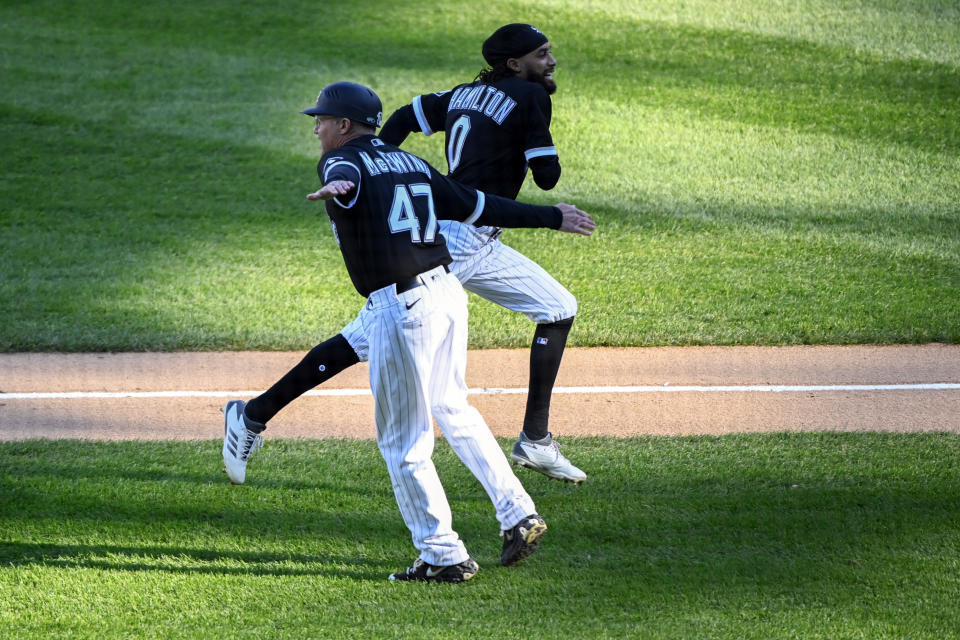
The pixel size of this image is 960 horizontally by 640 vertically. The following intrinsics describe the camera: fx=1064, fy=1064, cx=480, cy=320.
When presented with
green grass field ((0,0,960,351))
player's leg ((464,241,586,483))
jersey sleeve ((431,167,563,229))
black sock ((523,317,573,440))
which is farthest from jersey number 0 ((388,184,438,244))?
green grass field ((0,0,960,351))

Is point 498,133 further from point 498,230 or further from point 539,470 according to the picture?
point 539,470

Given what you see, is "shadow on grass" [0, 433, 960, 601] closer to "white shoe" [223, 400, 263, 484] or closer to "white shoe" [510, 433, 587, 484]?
"white shoe" [510, 433, 587, 484]

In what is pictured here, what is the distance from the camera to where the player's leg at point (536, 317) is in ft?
17.6

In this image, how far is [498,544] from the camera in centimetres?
483

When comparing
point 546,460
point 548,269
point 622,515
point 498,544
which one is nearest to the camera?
point 498,544

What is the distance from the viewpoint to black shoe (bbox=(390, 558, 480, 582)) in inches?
173

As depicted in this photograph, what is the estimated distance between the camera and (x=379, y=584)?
14.6ft

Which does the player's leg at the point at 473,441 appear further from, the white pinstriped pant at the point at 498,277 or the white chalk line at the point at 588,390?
the white chalk line at the point at 588,390

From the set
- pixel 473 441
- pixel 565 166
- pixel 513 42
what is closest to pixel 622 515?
pixel 473 441

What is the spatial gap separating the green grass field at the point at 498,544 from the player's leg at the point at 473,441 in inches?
7.4

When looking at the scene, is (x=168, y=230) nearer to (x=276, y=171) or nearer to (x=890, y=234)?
(x=276, y=171)

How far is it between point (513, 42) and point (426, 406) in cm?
216

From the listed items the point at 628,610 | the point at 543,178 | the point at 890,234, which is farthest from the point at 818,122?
the point at 628,610

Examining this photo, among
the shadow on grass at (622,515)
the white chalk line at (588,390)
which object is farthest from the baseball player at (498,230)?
the white chalk line at (588,390)
